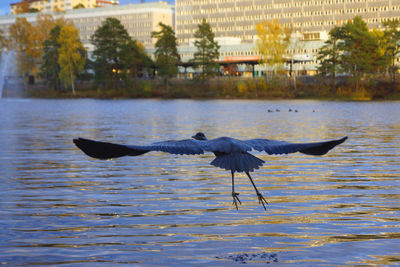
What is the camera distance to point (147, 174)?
22703 mm

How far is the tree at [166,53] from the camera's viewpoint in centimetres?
12706

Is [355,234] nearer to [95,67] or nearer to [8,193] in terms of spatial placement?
[8,193]

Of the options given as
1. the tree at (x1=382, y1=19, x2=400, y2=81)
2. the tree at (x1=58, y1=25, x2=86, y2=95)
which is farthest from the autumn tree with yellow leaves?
the tree at (x1=382, y1=19, x2=400, y2=81)

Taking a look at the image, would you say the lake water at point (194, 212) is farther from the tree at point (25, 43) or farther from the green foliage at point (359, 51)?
the tree at point (25, 43)

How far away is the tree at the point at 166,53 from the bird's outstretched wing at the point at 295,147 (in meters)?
115

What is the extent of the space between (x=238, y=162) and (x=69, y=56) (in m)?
127

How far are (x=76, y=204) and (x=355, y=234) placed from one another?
6.98m

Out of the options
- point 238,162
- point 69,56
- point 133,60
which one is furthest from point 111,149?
point 69,56

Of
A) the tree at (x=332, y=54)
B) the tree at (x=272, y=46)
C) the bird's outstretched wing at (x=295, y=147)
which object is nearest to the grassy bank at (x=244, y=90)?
the tree at (x=272, y=46)

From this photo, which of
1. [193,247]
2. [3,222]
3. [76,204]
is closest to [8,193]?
[76,204]

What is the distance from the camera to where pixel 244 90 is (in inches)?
4737

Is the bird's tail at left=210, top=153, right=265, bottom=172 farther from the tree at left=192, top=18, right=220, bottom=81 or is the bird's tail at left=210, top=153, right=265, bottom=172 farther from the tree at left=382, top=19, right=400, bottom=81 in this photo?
the tree at left=192, top=18, right=220, bottom=81

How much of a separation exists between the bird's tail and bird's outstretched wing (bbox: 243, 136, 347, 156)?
39cm

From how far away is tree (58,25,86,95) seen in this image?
13412cm
